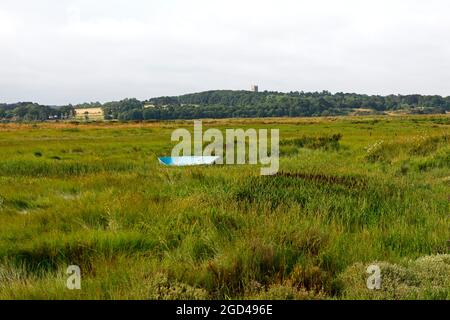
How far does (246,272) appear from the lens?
531cm

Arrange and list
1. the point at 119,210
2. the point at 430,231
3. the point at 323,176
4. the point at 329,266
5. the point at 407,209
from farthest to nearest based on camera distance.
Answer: the point at 323,176 → the point at 407,209 → the point at 119,210 → the point at 430,231 → the point at 329,266

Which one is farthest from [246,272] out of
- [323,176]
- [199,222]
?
[323,176]

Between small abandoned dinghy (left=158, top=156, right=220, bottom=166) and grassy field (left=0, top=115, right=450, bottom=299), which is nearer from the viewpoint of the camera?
grassy field (left=0, top=115, right=450, bottom=299)

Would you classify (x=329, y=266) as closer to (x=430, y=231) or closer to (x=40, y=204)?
(x=430, y=231)

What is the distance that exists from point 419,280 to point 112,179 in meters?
10.1

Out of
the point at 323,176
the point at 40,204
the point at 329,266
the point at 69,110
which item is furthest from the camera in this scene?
the point at 69,110

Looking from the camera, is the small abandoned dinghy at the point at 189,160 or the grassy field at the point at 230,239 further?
the small abandoned dinghy at the point at 189,160

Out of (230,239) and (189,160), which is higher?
(230,239)

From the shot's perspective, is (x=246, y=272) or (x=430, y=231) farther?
(x=430, y=231)

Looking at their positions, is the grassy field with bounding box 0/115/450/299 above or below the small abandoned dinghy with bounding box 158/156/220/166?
above

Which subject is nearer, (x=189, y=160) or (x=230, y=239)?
(x=230, y=239)

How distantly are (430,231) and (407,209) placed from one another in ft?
6.06

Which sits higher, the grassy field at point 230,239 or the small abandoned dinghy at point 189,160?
the grassy field at point 230,239
